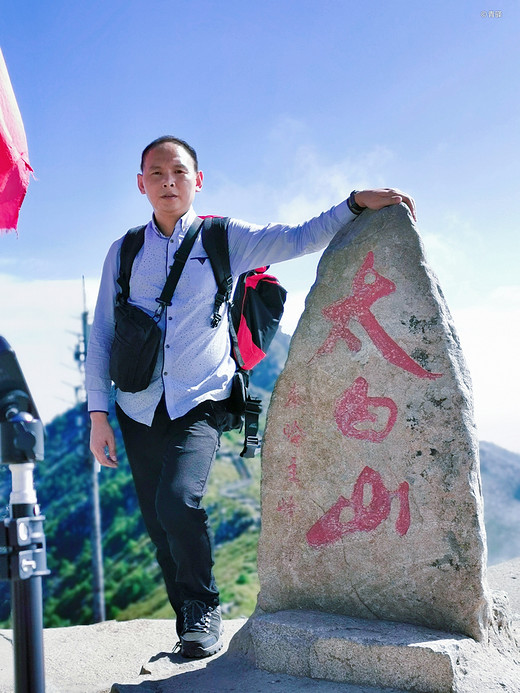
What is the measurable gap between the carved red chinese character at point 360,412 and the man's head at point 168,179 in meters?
1.18

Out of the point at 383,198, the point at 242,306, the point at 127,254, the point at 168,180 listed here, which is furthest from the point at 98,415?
the point at 383,198

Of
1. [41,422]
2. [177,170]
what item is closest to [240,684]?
[41,422]

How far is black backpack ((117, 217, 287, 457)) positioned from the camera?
10.2 feet

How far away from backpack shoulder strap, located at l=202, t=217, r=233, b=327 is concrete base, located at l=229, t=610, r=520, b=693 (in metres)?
1.40

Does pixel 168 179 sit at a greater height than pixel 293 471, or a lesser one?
greater

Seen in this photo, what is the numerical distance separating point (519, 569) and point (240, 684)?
3605mm

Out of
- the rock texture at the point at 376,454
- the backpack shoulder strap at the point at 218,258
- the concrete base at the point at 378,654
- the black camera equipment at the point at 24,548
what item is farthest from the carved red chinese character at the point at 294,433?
the black camera equipment at the point at 24,548

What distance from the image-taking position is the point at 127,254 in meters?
3.21

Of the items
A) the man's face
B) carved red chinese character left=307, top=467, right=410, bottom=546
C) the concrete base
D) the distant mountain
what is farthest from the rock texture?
the distant mountain

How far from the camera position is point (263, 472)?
311cm

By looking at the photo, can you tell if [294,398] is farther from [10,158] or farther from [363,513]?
[10,158]

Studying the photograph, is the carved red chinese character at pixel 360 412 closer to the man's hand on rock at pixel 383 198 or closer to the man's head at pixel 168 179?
the man's hand on rock at pixel 383 198

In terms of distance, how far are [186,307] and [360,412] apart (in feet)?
3.06

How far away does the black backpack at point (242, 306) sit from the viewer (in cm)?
312
